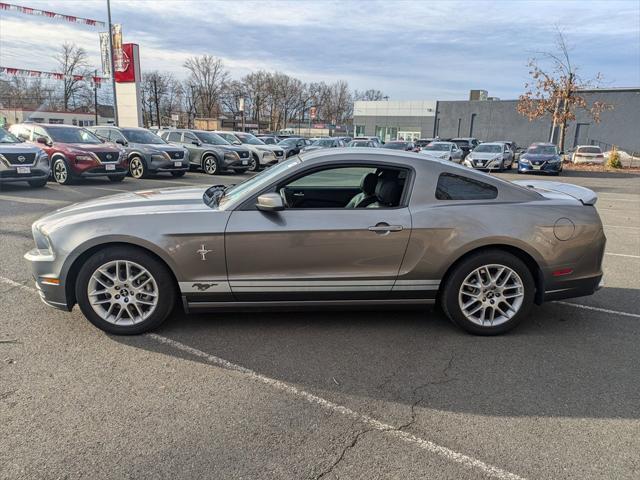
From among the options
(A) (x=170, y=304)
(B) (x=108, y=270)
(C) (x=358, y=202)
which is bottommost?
(A) (x=170, y=304)

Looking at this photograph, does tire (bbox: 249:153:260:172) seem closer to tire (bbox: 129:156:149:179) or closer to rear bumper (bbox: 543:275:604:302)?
tire (bbox: 129:156:149:179)

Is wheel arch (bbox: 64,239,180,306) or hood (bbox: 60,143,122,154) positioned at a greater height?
hood (bbox: 60,143,122,154)

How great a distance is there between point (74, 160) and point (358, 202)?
1136cm

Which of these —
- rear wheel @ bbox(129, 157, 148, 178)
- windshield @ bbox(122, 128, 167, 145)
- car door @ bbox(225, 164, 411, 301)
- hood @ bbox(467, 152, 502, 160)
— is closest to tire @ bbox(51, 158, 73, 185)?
rear wheel @ bbox(129, 157, 148, 178)

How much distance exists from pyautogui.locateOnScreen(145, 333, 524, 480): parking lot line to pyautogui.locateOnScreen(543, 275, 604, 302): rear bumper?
205cm

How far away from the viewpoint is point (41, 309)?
14.3ft

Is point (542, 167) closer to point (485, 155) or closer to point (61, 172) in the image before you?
point (485, 155)

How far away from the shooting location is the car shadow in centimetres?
313

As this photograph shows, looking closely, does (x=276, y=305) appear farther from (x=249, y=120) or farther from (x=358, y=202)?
(x=249, y=120)

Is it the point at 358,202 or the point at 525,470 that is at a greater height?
the point at 358,202

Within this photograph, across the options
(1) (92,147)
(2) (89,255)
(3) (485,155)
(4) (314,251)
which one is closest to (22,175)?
(1) (92,147)

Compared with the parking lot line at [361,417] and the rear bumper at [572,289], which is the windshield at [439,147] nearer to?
the rear bumper at [572,289]

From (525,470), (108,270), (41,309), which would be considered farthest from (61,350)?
(525,470)

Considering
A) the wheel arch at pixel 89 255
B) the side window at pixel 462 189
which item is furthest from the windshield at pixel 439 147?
the wheel arch at pixel 89 255
